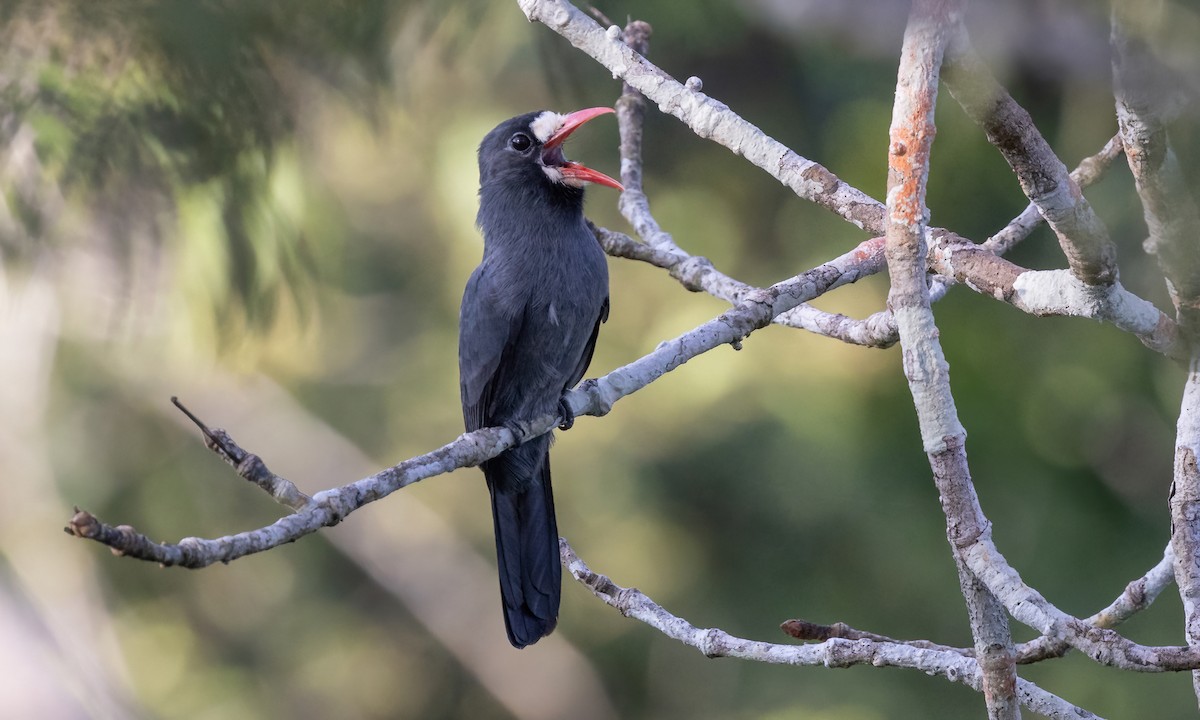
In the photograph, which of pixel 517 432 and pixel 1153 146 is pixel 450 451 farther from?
pixel 1153 146

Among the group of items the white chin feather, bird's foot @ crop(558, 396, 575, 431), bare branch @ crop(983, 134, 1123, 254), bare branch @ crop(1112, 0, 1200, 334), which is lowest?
bare branch @ crop(1112, 0, 1200, 334)

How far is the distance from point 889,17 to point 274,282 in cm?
119

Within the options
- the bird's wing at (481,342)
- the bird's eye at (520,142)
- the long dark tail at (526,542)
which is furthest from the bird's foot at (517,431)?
the bird's eye at (520,142)

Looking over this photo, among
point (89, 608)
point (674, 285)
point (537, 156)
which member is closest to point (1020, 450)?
point (674, 285)

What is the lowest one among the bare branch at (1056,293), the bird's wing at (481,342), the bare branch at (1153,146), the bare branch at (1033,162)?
the bare branch at (1153,146)

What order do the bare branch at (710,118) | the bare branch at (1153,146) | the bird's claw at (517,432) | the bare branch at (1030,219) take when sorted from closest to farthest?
the bare branch at (1153,146), the bare branch at (710,118), the bare branch at (1030,219), the bird's claw at (517,432)

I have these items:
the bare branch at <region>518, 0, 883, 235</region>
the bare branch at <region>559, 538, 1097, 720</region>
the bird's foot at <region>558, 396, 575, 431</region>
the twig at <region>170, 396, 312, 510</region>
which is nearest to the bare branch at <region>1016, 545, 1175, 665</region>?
the bare branch at <region>559, 538, 1097, 720</region>

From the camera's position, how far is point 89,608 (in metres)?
6.27

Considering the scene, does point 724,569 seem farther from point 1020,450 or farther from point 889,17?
point 889,17

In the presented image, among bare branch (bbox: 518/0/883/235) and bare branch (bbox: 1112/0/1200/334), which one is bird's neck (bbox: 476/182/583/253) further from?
bare branch (bbox: 1112/0/1200/334)

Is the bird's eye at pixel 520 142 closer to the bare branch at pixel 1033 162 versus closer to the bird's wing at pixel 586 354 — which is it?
the bird's wing at pixel 586 354

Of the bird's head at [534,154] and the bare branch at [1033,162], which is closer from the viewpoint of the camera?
the bare branch at [1033,162]

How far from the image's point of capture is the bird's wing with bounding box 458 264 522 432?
336cm

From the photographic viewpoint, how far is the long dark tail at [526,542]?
11.8ft
